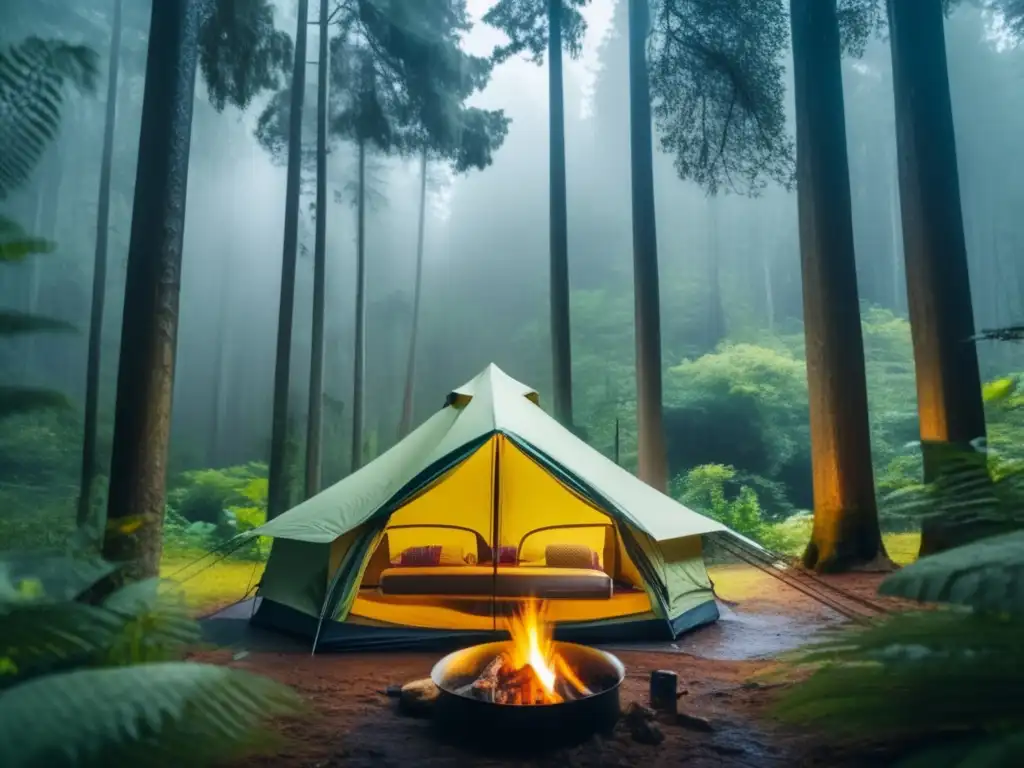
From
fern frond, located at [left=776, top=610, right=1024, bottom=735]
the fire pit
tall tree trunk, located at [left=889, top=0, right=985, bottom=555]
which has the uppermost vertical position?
tall tree trunk, located at [left=889, top=0, right=985, bottom=555]

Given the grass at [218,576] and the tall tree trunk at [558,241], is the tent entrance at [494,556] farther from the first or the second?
the tall tree trunk at [558,241]

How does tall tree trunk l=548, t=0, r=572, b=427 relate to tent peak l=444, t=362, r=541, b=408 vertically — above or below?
above

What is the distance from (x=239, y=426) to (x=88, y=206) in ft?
30.2

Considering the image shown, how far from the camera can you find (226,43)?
22.2ft

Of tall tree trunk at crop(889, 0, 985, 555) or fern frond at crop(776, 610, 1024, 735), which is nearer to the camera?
fern frond at crop(776, 610, 1024, 735)

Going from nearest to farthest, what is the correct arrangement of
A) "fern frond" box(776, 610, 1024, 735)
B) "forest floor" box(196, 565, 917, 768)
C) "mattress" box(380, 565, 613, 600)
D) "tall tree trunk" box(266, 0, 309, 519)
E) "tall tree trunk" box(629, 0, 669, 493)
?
"fern frond" box(776, 610, 1024, 735)
"forest floor" box(196, 565, 917, 768)
"mattress" box(380, 565, 613, 600)
"tall tree trunk" box(629, 0, 669, 493)
"tall tree trunk" box(266, 0, 309, 519)

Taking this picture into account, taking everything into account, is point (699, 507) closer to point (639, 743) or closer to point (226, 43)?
point (639, 743)

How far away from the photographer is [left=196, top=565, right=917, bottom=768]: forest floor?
2275mm

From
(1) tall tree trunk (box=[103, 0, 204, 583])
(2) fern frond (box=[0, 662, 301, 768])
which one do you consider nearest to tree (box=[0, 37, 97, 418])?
(2) fern frond (box=[0, 662, 301, 768])

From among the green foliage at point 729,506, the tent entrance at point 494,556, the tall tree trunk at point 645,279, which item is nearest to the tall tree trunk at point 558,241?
the tall tree trunk at point 645,279

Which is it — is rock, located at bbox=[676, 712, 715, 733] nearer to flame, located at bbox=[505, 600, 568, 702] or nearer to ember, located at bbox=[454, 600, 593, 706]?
ember, located at bbox=[454, 600, 593, 706]

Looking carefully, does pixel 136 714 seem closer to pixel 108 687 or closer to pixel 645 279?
pixel 108 687

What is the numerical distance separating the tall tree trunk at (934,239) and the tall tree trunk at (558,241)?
396 centimetres

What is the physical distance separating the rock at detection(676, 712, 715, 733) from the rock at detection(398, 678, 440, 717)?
1076mm
